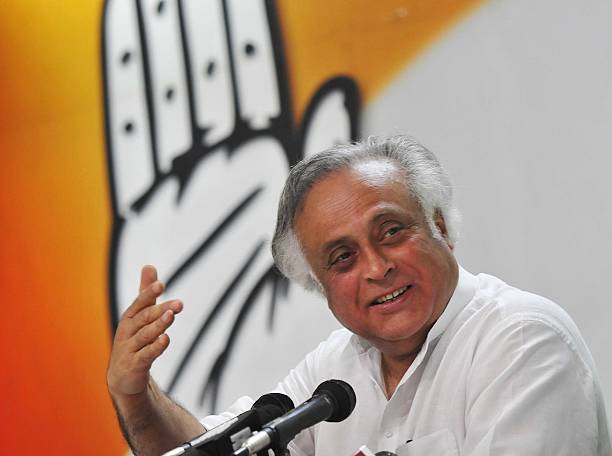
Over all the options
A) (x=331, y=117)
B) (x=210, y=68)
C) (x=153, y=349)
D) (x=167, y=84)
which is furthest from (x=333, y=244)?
(x=167, y=84)

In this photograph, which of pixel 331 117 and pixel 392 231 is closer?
pixel 392 231

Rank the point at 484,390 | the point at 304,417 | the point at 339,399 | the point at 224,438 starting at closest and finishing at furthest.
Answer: the point at 224,438 → the point at 304,417 → the point at 339,399 → the point at 484,390

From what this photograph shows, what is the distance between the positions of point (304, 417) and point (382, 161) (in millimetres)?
810

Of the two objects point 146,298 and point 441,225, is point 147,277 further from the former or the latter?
point 441,225

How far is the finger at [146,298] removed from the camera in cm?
187

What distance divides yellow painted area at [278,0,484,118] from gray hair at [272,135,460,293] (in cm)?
94

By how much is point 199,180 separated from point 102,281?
23.0 inches

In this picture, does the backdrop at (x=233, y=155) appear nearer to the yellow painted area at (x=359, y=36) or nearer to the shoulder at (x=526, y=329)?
the yellow painted area at (x=359, y=36)

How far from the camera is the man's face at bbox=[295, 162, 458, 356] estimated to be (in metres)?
1.94

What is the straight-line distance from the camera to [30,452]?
359cm

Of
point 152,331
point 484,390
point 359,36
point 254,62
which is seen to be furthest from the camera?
point 254,62

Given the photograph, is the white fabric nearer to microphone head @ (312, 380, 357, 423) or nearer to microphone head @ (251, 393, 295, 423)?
microphone head @ (312, 380, 357, 423)

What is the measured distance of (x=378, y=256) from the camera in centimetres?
196

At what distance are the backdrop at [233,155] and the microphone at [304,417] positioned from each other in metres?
1.35
